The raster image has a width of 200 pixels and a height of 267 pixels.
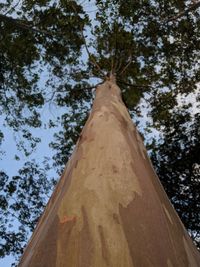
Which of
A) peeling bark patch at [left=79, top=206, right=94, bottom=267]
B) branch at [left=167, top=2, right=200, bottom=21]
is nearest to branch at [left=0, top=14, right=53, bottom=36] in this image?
branch at [left=167, top=2, right=200, bottom=21]

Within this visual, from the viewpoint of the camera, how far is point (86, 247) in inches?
65.0

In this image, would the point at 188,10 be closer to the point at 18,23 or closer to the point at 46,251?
the point at 18,23

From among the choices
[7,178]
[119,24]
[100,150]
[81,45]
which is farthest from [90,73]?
[100,150]

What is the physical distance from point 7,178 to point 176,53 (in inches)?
178

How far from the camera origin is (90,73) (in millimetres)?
7703

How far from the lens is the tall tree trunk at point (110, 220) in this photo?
5.37 ft

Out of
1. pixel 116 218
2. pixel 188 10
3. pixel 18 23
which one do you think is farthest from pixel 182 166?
pixel 116 218

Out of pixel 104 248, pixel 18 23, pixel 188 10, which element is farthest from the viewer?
pixel 18 23

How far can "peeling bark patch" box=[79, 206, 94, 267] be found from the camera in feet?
A: 5.14

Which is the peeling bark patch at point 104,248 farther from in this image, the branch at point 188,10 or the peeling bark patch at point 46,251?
the branch at point 188,10

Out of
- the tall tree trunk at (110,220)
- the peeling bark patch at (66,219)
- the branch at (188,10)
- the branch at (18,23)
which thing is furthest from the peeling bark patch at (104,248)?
the branch at (18,23)

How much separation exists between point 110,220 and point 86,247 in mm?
235

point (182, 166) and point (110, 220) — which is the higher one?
point (182, 166)

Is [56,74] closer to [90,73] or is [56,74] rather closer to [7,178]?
[90,73]
